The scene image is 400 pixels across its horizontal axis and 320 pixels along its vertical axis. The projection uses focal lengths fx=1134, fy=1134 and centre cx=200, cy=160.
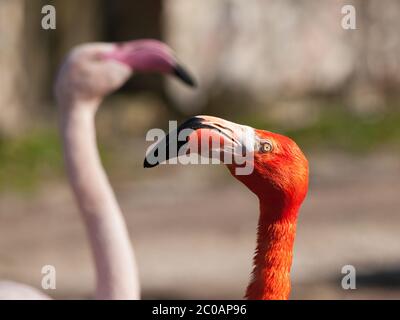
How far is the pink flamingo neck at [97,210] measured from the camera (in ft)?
11.6

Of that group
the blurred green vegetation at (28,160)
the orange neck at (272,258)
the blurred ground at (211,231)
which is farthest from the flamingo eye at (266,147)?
the blurred green vegetation at (28,160)

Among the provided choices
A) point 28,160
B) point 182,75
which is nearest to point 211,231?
point 28,160

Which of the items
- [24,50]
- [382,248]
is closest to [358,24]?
[24,50]

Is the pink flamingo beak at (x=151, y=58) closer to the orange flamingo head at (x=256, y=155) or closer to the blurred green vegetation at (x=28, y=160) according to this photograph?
the orange flamingo head at (x=256, y=155)

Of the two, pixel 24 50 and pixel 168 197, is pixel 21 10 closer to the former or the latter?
pixel 24 50

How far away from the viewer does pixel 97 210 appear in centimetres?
368

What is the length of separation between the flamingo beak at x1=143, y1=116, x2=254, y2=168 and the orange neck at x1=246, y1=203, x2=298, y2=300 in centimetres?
18

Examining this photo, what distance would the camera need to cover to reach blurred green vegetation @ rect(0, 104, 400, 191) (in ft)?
30.6

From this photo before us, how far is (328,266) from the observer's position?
6980 millimetres

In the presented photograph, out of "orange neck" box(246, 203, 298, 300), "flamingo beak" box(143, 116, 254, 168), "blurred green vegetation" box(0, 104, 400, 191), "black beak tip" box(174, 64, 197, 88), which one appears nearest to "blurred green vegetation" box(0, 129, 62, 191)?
"blurred green vegetation" box(0, 104, 400, 191)

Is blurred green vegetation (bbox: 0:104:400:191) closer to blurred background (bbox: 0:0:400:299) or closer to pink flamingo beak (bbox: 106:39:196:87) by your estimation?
blurred background (bbox: 0:0:400:299)

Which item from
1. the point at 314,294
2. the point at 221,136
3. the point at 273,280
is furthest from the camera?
the point at 314,294

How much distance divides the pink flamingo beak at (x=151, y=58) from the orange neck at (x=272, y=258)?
124 cm

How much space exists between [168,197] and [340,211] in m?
1.45
